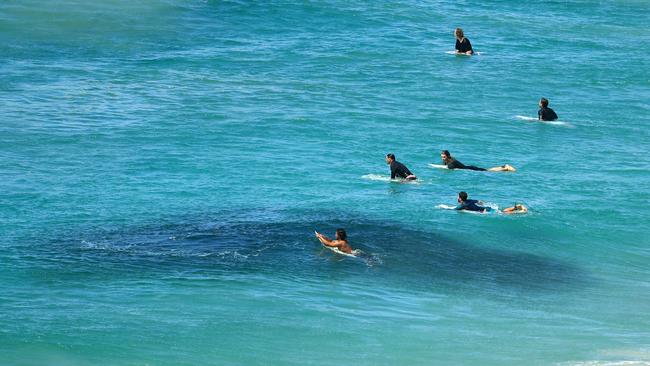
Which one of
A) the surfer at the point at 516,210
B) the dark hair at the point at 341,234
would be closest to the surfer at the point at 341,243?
the dark hair at the point at 341,234

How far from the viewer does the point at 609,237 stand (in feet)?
119

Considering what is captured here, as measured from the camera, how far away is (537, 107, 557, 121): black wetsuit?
4966cm

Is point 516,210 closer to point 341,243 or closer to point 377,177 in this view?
point 377,177

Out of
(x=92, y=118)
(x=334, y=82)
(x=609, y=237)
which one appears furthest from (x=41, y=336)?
(x=334, y=82)

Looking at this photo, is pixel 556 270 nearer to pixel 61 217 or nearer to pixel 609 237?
pixel 609 237

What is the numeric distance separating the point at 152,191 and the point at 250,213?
4293 mm

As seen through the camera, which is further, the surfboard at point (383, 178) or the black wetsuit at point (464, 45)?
the black wetsuit at point (464, 45)

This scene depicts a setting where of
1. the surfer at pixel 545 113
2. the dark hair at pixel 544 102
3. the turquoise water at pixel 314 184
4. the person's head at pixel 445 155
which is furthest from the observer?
the surfer at pixel 545 113

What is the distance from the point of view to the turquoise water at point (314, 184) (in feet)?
89.4

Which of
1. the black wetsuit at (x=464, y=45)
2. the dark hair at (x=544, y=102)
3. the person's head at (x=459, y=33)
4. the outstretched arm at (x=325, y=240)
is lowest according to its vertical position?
the outstretched arm at (x=325, y=240)

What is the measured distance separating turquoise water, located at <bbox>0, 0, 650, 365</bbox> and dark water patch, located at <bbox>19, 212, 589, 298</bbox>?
0.10 meters

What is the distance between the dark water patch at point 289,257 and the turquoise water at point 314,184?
0.10m

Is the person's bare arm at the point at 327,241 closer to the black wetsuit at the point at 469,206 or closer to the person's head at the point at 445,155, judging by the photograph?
the black wetsuit at the point at 469,206

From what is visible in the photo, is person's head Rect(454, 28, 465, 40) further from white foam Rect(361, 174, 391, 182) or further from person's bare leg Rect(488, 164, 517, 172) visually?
white foam Rect(361, 174, 391, 182)
